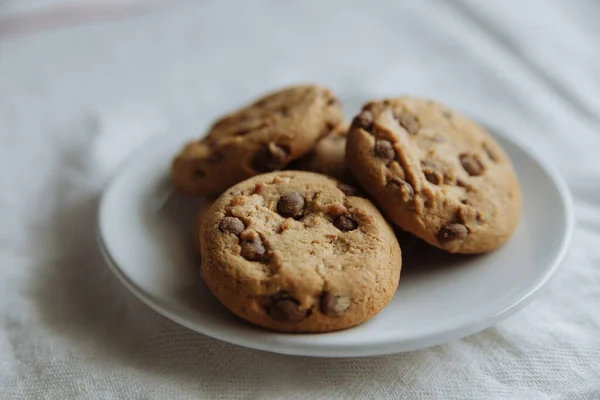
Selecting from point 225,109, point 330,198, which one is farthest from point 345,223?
point 225,109

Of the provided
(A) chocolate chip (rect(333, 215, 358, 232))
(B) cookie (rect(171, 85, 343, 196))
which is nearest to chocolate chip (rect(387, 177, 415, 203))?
(A) chocolate chip (rect(333, 215, 358, 232))

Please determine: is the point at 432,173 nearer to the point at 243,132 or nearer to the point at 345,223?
the point at 345,223

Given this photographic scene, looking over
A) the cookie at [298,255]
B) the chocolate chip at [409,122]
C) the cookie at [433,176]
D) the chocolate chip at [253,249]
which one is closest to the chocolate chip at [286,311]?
the cookie at [298,255]

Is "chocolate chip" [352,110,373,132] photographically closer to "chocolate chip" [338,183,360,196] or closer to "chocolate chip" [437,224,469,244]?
"chocolate chip" [338,183,360,196]

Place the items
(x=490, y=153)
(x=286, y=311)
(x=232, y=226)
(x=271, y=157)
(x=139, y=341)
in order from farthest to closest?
(x=490, y=153)
(x=271, y=157)
(x=139, y=341)
(x=232, y=226)
(x=286, y=311)

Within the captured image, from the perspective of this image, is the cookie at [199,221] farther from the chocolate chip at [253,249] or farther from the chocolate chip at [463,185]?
the chocolate chip at [463,185]
